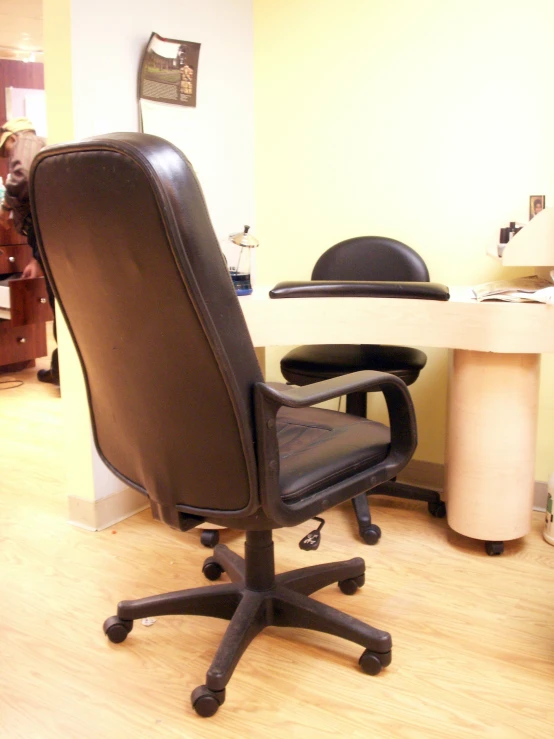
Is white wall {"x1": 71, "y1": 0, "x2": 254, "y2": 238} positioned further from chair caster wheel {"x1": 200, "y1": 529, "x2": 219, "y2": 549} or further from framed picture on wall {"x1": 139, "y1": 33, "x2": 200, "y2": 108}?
chair caster wheel {"x1": 200, "y1": 529, "x2": 219, "y2": 549}

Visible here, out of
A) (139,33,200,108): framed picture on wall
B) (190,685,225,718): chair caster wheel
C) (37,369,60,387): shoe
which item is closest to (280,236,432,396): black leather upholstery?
(139,33,200,108): framed picture on wall

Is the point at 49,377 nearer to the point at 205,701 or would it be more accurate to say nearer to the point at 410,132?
the point at 410,132

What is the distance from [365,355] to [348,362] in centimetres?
9

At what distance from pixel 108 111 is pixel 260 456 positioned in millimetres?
1413

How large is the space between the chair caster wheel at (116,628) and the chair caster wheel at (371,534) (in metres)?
0.81

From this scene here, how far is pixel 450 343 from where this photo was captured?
1.93 meters

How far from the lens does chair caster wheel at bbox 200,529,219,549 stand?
7.11ft

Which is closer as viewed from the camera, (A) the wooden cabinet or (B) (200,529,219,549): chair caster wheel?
(B) (200,529,219,549): chair caster wheel

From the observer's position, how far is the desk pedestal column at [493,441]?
6.52 feet

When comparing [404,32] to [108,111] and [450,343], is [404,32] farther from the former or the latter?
[450,343]

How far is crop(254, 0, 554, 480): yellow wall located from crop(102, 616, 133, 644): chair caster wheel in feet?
4.60

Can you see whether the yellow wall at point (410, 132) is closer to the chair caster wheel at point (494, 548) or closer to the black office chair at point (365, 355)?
the black office chair at point (365, 355)

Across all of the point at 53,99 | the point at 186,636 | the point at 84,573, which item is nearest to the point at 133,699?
the point at 186,636

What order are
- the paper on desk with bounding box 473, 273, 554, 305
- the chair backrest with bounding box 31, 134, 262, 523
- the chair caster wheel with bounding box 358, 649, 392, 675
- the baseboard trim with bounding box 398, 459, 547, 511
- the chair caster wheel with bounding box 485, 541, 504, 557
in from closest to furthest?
1. the chair backrest with bounding box 31, 134, 262, 523
2. the chair caster wheel with bounding box 358, 649, 392, 675
3. the paper on desk with bounding box 473, 273, 554, 305
4. the chair caster wheel with bounding box 485, 541, 504, 557
5. the baseboard trim with bounding box 398, 459, 547, 511
